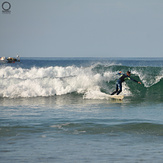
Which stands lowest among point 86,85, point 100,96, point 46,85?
point 100,96

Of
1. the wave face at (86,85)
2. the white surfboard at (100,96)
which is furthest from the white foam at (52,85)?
the white surfboard at (100,96)

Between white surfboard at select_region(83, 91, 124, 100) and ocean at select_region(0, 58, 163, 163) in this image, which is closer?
ocean at select_region(0, 58, 163, 163)

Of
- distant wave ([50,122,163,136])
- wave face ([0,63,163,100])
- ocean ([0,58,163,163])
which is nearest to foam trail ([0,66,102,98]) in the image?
wave face ([0,63,163,100])

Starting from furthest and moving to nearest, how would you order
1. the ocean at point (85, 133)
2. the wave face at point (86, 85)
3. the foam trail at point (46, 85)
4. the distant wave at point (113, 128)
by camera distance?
1. the foam trail at point (46, 85)
2. the wave face at point (86, 85)
3. the distant wave at point (113, 128)
4. the ocean at point (85, 133)

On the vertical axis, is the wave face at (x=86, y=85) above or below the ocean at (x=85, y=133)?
above

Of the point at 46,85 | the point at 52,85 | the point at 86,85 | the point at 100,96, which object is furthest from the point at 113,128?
the point at 46,85

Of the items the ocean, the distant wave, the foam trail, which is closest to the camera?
the ocean

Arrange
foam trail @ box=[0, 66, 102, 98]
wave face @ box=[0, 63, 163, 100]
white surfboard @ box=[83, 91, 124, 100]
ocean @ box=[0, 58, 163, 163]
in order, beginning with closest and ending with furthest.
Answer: ocean @ box=[0, 58, 163, 163], white surfboard @ box=[83, 91, 124, 100], wave face @ box=[0, 63, 163, 100], foam trail @ box=[0, 66, 102, 98]

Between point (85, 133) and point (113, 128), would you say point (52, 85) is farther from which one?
point (85, 133)

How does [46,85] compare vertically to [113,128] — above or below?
above

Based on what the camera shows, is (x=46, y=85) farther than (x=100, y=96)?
Yes

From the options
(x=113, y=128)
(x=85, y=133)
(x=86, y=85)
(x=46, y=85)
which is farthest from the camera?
(x=46, y=85)

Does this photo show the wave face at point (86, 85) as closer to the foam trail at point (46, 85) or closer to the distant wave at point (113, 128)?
the foam trail at point (46, 85)

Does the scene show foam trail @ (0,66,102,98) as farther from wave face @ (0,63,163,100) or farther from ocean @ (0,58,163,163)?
ocean @ (0,58,163,163)
